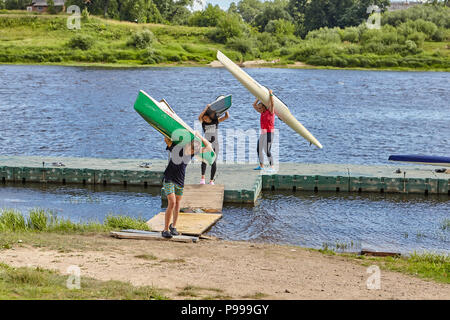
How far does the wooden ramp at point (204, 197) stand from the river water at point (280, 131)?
467mm

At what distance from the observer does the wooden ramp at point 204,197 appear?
1591 cm

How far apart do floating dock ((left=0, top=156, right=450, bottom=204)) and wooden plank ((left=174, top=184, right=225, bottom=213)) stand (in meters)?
1.08

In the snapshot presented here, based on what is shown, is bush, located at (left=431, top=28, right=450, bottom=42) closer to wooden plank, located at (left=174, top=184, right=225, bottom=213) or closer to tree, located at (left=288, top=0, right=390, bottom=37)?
tree, located at (left=288, top=0, right=390, bottom=37)

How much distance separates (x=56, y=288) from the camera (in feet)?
28.2

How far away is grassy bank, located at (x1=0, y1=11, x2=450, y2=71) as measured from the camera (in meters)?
83.1

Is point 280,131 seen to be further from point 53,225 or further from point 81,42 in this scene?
point 81,42

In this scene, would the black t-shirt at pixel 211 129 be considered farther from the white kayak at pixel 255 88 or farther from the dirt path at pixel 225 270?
the dirt path at pixel 225 270

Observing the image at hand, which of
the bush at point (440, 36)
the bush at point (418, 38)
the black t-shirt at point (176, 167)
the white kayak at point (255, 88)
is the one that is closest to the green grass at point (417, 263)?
the black t-shirt at point (176, 167)

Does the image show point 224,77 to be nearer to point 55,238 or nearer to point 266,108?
point 266,108

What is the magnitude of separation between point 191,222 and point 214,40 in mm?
80395

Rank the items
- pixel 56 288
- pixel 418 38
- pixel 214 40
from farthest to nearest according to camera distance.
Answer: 1. pixel 214 40
2. pixel 418 38
3. pixel 56 288

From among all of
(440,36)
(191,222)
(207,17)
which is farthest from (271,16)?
(191,222)

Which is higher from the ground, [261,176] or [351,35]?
[351,35]

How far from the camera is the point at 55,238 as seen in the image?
481 inches
